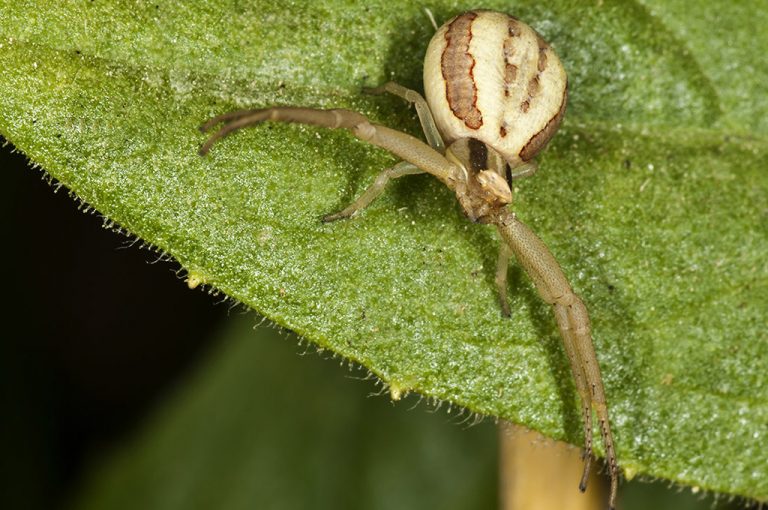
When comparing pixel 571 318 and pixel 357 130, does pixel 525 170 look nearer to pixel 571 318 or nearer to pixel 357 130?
pixel 571 318

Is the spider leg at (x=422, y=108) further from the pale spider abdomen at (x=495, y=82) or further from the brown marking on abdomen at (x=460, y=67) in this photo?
the brown marking on abdomen at (x=460, y=67)

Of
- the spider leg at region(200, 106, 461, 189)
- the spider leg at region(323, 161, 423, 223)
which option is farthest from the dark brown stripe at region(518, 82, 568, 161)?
the spider leg at region(323, 161, 423, 223)

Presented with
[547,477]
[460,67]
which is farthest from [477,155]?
[547,477]

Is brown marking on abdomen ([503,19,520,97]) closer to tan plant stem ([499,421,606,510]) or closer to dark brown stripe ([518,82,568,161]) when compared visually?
dark brown stripe ([518,82,568,161])

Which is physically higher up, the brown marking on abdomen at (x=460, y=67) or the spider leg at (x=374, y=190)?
the brown marking on abdomen at (x=460, y=67)

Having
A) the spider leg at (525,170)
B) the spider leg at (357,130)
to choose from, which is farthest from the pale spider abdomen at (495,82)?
the spider leg at (357,130)

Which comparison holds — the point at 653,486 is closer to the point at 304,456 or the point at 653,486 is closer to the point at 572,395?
the point at 572,395
